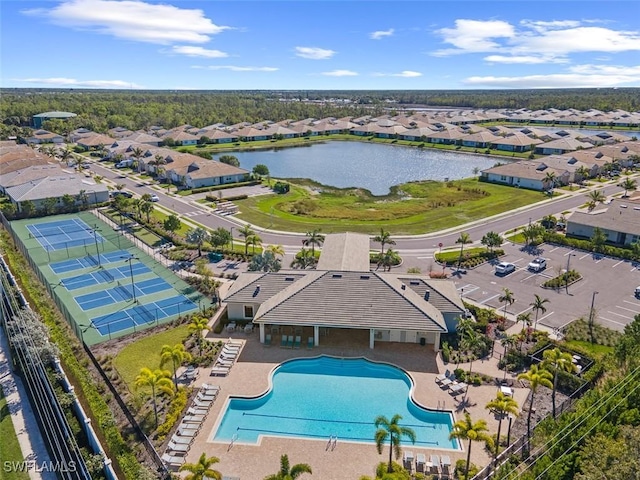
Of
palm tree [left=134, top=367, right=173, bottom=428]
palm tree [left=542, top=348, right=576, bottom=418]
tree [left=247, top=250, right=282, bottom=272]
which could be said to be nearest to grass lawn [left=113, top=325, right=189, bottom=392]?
palm tree [left=134, top=367, right=173, bottom=428]

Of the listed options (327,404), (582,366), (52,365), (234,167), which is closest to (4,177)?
(234,167)

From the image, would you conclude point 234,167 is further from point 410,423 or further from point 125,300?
A: point 410,423

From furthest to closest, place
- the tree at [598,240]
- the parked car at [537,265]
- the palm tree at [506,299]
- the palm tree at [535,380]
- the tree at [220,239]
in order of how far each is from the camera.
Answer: the tree at [598,240], the tree at [220,239], the parked car at [537,265], the palm tree at [506,299], the palm tree at [535,380]

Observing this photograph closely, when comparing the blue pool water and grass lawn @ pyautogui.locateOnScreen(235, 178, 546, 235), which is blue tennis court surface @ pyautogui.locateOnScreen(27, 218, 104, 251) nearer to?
grass lawn @ pyautogui.locateOnScreen(235, 178, 546, 235)

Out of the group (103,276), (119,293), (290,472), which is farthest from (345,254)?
(290,472)

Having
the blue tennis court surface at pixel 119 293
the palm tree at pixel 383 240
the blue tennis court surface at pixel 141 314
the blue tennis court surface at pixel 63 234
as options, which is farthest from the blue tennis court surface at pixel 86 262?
the palm tree at pixel 383 240

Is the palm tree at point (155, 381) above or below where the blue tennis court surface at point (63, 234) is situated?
above

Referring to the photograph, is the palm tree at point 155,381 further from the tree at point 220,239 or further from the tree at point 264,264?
the tree at point 220,239
